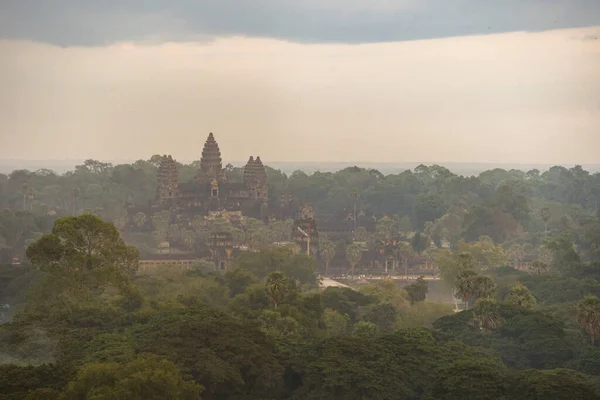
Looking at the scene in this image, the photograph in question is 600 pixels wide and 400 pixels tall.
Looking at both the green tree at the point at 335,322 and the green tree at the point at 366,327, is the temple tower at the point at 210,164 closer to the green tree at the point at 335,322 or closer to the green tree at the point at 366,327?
the green tree at the point at 335,322

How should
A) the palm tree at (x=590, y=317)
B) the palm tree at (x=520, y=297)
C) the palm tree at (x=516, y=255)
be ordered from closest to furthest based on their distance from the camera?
the palm tree at (x=590, y=317), the palm tree at (x=520, y=297), the palm tree at (x=516, y=255)

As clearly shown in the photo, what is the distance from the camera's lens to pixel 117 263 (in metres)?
43.2

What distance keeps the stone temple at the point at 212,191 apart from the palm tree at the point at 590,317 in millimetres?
62259

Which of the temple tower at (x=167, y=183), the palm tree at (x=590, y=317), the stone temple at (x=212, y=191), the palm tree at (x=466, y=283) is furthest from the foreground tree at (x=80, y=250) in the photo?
the temple tower at (x=167, y=183)

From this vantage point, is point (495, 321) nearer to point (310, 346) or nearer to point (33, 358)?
point (310, 346)

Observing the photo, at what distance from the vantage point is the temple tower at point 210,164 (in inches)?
4437

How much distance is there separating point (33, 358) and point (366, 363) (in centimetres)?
1096

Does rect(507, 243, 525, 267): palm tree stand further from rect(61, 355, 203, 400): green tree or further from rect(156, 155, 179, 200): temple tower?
rect(61, 355, 203, 400): green tree

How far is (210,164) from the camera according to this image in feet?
372

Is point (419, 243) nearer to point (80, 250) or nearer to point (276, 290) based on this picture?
point (276, 290)

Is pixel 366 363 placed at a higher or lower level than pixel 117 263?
lower

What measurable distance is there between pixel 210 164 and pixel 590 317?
74417mm

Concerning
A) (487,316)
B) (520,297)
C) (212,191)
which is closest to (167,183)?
(212,191)

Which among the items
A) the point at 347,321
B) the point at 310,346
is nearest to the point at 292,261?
the point at 347,321
